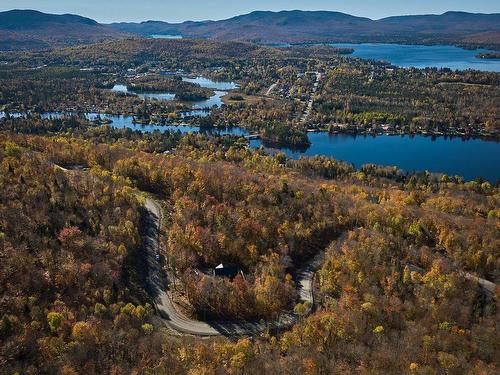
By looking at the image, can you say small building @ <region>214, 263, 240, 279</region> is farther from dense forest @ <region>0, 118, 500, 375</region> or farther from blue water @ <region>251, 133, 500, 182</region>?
blue water @ <region>251, 133, 500, 182</region>

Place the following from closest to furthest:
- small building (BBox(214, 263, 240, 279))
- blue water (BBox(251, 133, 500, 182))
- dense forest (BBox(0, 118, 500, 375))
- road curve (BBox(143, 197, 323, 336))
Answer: dense forest (BBox(0, 118, 500, 375))
road curve (BBox(143, 197, 323, 336))
small building (BBox(214, 263, 240, 279))
blue water (BBox(251, 133, 500, 182))

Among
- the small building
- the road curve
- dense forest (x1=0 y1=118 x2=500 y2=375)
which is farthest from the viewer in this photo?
the small building

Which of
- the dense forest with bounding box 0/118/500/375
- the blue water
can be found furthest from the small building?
the blue water

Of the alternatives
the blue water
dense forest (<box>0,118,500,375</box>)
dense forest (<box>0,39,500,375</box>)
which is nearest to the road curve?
dense forest (<box>0,39,500,375</box>)

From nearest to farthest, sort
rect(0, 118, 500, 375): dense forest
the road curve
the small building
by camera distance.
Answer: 1. rect(0, 118, 500, 375): dense forest
2. the road curve
3. the small building

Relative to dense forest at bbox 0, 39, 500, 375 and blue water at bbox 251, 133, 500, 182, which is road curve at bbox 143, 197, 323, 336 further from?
blue water at bbox 251, 133, 500, 182

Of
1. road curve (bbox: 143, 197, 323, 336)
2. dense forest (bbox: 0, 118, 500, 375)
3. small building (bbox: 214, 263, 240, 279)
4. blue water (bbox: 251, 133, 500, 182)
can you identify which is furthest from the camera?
blue water (bbox: 251, 133, 500, 182)

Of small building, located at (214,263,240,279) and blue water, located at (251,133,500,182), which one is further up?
small building, located at (214,263,240,279)

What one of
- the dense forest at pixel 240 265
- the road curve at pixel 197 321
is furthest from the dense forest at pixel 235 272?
the road curve at pixel 197 321

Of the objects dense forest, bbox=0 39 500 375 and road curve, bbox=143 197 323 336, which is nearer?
dense forest, bbox=0 39 500 375

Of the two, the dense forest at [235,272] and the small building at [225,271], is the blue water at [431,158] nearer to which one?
the dense forest at [235,272]
